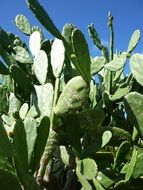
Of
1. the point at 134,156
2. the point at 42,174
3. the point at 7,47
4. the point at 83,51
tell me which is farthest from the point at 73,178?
the point at 7,47

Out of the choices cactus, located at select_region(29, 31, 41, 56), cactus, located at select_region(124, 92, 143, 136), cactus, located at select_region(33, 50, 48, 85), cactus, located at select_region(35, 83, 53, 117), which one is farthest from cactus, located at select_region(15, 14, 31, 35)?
cactus, located at select_region(124, 92, 143, 136)

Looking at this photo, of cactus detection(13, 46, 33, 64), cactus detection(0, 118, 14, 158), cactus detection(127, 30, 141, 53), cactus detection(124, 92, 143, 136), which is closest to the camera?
cactus detection(0, 118, 14, 158)

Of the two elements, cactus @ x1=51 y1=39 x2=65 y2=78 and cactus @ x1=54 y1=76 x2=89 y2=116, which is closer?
cactus @ x1=54 y1=76 x2=89 y2=116

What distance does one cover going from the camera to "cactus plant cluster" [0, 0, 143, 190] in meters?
0.90

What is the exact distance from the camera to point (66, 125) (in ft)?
3.16

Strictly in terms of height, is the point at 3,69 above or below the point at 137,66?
above

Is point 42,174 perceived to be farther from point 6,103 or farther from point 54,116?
point 6,103

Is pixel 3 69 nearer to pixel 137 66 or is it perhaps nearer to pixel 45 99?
pixel 45 99

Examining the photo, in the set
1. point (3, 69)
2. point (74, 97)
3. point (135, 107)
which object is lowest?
point (135, 107)

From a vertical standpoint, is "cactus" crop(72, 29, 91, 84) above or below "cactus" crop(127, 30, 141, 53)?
above

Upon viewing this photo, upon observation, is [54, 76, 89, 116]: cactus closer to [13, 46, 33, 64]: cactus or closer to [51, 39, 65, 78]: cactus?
[51, 39, 65, 78]: cactus

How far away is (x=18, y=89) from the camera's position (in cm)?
126

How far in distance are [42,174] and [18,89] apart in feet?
1.21

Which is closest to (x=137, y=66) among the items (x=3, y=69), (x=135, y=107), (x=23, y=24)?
(x=135, y=107)
